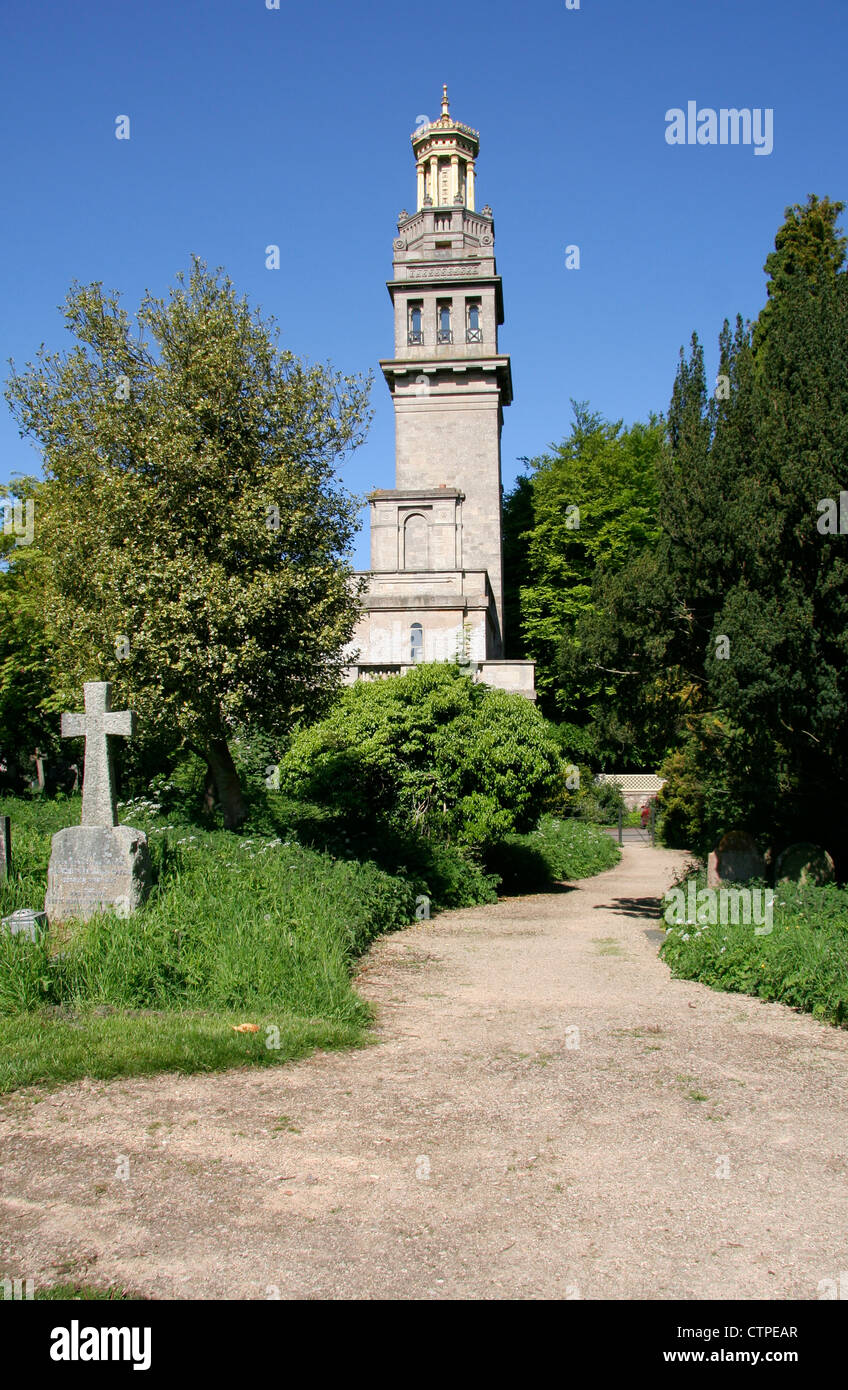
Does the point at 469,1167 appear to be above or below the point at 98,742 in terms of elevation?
Answer: below

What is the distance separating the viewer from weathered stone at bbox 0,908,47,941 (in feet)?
26.5

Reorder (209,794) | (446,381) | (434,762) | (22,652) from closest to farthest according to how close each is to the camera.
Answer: (434,762) < (209,794) < (22,652) < (446,381)

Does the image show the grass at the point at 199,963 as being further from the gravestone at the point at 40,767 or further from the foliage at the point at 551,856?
the gravestone at the point at 40,767

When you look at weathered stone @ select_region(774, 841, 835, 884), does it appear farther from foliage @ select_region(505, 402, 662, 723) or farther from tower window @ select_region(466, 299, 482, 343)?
tower window @ select_region(466, 299, 482, 343)

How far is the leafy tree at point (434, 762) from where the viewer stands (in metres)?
15.6

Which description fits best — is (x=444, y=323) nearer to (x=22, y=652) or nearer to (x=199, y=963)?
(x=22, y=652)

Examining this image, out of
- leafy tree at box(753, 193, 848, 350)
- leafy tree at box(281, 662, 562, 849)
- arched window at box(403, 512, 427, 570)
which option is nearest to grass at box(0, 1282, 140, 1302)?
leafy tree at box(281, 662, 562, 849)

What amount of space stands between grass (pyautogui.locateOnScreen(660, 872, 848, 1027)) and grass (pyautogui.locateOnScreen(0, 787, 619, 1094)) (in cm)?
350

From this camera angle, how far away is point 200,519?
39.4ft

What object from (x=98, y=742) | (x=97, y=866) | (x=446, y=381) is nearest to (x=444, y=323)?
(x=446, y=381)

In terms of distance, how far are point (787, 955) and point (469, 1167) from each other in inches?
191

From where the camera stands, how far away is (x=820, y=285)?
12.2m
